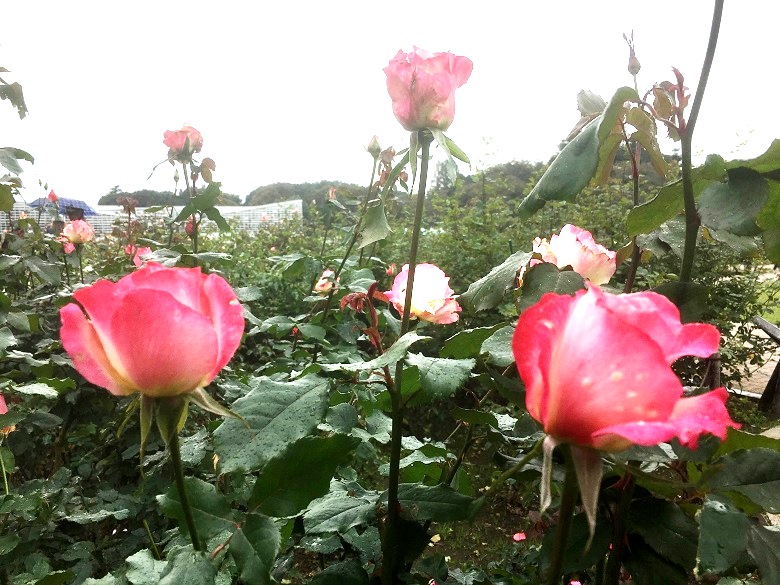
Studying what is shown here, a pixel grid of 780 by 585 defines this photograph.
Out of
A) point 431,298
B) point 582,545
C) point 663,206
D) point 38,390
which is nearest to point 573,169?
point 663,206

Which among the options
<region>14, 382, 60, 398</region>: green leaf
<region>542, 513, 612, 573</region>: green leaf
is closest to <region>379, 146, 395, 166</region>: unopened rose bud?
<region>14, 382, 60, 398</region>: green leaf

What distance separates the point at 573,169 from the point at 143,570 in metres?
0.50

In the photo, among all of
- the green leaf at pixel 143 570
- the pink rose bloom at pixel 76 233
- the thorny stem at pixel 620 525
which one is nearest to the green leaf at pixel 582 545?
the thorny stem at pixel 620 525

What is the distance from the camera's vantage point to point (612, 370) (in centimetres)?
30

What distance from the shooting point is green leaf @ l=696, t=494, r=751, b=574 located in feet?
1.07

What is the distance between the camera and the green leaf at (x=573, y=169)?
1.40 ft

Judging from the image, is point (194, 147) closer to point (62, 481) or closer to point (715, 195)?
point (62, 481)

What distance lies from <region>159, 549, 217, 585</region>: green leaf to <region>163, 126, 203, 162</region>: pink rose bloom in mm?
1134

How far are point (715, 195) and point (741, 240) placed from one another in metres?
0.10

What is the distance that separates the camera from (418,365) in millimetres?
515

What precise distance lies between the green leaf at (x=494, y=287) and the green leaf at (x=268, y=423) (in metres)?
0.17

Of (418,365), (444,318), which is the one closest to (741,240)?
(418,365)

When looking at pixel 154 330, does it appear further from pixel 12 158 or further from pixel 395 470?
pixel 12 158

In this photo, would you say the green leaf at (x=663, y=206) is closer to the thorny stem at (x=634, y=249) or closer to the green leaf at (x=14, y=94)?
the thorny stem at (x=634, y=249)
